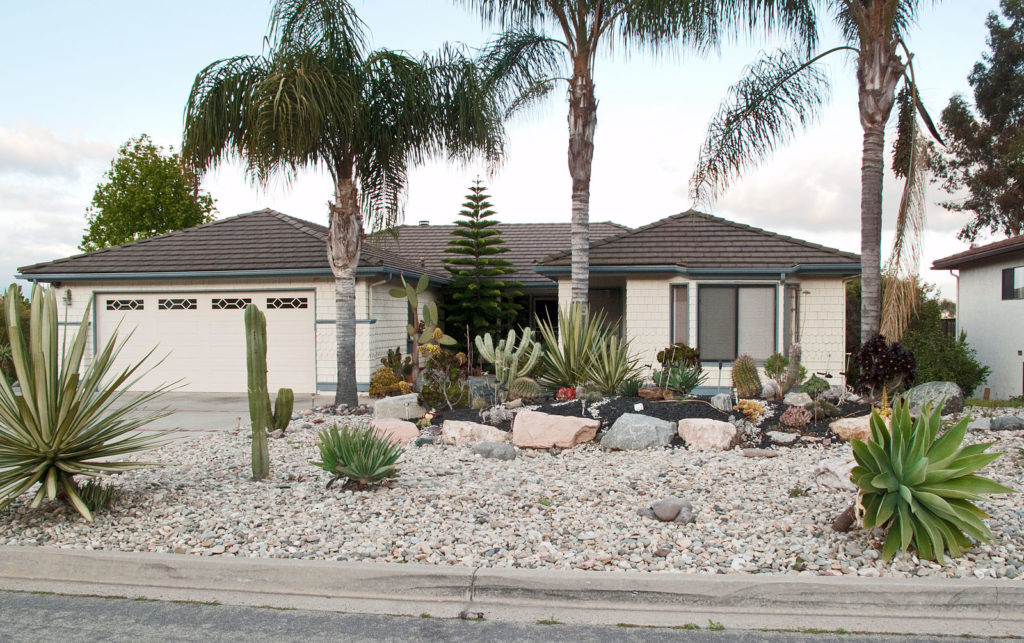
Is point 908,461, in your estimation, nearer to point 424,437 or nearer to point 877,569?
point 877,569

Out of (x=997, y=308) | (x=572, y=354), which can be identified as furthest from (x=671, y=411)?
(x=997, y=308)

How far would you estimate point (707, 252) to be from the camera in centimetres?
1631

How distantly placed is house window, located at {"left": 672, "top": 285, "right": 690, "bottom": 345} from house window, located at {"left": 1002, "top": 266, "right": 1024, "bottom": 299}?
27.5 ft

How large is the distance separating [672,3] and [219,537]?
36.0 ft

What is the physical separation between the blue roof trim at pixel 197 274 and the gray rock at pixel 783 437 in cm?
938

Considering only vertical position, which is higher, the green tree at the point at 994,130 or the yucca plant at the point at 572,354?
the green tree at the point at 994,130

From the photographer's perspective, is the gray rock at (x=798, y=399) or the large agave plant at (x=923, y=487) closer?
the large agave plant at (x=923, y=487)

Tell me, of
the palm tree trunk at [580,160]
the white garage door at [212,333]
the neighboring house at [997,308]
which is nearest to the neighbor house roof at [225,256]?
the white garage door at [212,333]

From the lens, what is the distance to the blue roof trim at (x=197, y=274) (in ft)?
52.0

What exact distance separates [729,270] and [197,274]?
1170 cm

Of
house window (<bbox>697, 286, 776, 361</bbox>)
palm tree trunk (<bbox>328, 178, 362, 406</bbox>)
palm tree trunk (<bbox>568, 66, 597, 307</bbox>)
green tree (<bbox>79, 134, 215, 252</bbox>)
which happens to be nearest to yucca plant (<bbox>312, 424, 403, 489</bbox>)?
palm tree trunk (<bbox>328, 178, 362, 406</bbox>)

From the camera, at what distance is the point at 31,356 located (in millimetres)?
5613

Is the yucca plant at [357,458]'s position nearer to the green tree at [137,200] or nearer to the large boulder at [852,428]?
the large boulder at [852,428]

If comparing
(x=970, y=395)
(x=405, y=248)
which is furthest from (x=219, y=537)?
(x=405, y=248)
